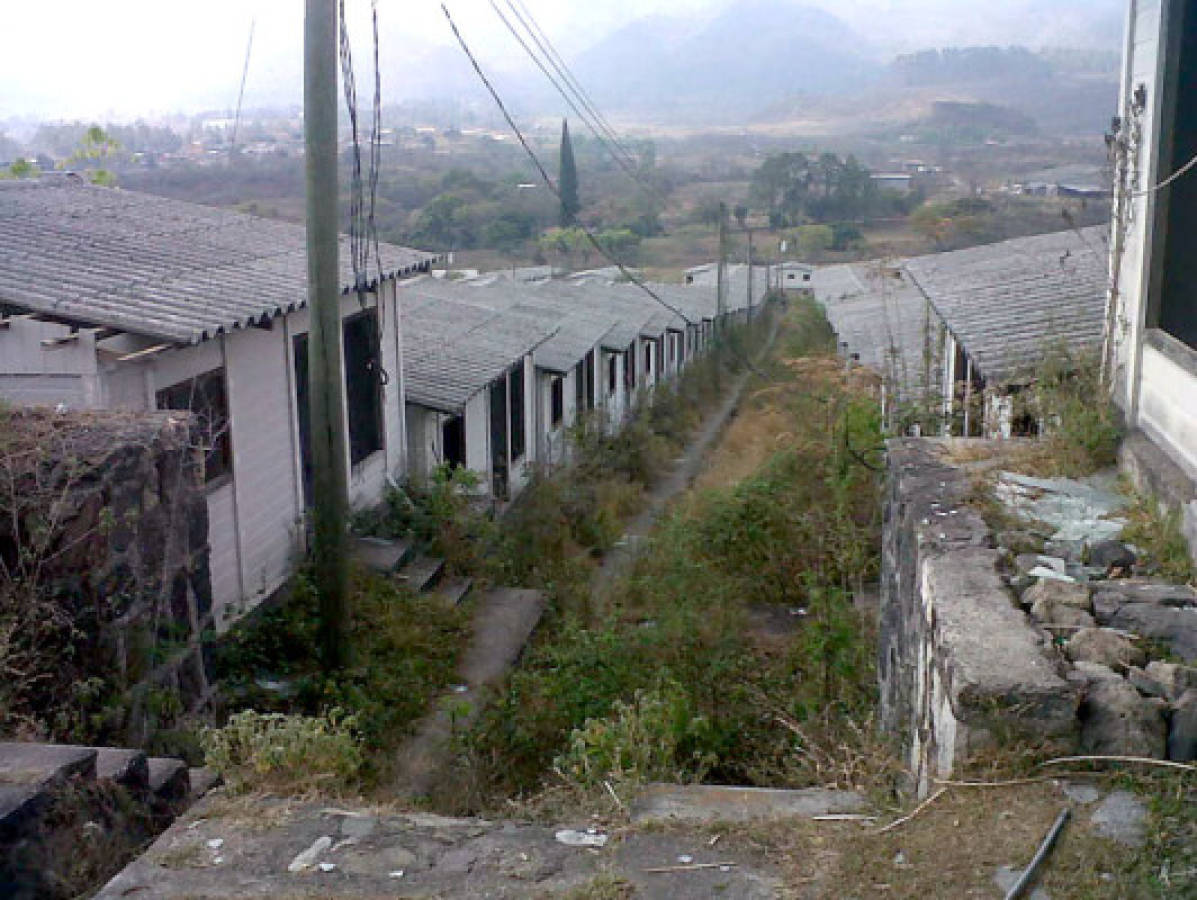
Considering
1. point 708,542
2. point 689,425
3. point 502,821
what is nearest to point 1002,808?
point 502,821

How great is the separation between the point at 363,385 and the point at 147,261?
3.04m

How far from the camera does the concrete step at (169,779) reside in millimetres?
4375

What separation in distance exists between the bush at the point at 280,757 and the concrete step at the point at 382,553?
6440 millimetres

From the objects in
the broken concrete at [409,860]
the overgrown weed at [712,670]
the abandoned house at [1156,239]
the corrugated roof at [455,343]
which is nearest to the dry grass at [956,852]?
the broken concrete at [409,860]

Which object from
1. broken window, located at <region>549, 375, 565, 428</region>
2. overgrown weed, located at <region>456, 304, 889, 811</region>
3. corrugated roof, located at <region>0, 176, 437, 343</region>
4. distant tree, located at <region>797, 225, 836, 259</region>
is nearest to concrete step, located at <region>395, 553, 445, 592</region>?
overgrown weed, located at <region>456, 304, 889, 811</region>

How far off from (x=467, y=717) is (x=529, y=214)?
171 ft

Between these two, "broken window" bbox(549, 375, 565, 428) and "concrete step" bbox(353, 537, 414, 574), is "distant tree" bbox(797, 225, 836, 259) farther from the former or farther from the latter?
"concrete step" bbox(353, 537, 414, 574)

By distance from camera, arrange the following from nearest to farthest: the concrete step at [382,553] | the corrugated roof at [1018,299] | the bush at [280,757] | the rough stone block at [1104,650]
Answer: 1. the bush at [280,757]
2. the rough stone block at [1104,650]
3. the corrugated roof at [1018,299]
4. the concrete step at [382,553]

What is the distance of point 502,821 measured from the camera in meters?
4.07

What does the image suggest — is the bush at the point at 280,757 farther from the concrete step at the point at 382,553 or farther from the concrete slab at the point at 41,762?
the concrete step at the point at 382,553

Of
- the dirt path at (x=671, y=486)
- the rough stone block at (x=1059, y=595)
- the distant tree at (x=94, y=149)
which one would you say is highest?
the distant tree at (x=94, y=149)

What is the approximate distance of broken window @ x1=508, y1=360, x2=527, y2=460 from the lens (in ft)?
55.3

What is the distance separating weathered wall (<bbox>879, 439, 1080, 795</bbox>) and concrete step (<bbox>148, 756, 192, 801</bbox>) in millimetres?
2768

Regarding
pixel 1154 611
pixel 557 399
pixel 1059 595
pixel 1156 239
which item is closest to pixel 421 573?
pixel 1156 239
